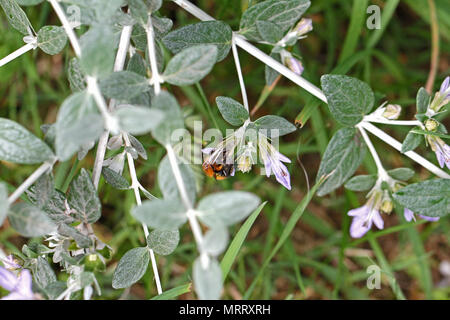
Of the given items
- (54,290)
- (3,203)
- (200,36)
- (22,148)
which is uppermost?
(200,36)

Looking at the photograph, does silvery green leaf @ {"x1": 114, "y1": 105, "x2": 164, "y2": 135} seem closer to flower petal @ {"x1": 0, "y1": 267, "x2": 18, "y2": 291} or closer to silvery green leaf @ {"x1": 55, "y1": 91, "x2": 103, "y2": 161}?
silvery green leaf @ {"x1": 55, "y1": 91, "x2": 103, "y2": 161}

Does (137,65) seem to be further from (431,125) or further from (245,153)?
(431,125)

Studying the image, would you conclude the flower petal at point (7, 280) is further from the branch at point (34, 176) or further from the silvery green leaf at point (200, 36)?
the silvery green leaf at point (200, 36)

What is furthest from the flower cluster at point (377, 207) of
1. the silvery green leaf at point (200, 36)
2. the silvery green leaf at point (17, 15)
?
the silvery green leaf at point (17, 15)

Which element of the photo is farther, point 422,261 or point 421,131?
point 422,261

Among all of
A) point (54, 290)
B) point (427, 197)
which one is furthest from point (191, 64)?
point (427, 197)

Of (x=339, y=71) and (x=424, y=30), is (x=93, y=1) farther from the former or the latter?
(x=424, y=30)

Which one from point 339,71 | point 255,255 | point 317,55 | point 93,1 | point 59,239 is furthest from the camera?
point 317,55
